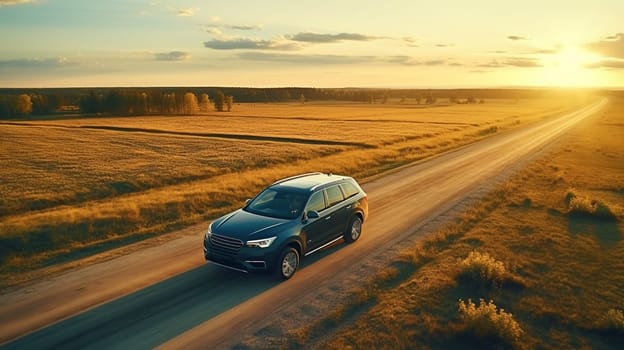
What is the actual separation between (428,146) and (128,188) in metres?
26.7

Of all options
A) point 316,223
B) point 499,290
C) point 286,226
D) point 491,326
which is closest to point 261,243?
point 286,226

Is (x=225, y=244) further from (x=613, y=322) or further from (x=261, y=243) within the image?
(x=613, y=322)

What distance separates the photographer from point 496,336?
802cm

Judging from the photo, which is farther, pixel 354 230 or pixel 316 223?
pixel 354 230

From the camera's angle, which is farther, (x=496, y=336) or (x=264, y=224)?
(x=264, y=224)

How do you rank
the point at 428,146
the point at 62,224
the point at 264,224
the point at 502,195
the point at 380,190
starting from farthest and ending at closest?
the point at 428,146
the point at 380,190
the point at 502,195
the point at 62,224
the point at 264,224

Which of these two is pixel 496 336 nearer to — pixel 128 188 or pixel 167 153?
pixel 128 188

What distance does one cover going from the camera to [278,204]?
11.8 metres

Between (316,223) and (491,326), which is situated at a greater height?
(316,223)

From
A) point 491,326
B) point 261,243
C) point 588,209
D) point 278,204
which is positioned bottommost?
point 491,326

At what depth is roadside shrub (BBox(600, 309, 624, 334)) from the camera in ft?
27.4

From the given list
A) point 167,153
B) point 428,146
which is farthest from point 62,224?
point 428,146

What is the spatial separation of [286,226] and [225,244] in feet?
4.98

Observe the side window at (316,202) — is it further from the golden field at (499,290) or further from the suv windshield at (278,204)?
the golden field at (499,290)
